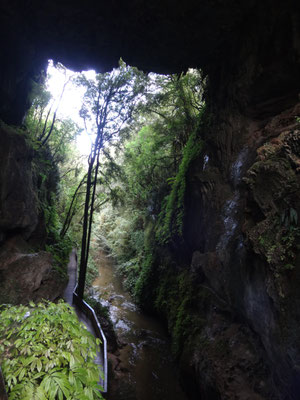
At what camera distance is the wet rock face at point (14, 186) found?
25.5 ft

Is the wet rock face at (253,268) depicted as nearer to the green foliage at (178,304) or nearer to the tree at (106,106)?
the green foliage at (178,304)

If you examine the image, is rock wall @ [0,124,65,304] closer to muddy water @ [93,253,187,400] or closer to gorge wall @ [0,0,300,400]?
gorge wall @ [0,0,300,400]

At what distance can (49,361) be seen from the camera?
6.77ft

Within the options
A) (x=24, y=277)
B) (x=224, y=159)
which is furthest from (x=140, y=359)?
(x=224, y=159)

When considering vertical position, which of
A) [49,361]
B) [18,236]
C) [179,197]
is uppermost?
[179,197]

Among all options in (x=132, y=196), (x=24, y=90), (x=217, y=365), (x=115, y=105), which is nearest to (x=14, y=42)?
(x=24, y=90)

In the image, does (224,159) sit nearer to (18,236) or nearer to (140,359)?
(140,359)

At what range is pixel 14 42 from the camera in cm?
850

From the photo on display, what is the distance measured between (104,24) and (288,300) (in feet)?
33.0

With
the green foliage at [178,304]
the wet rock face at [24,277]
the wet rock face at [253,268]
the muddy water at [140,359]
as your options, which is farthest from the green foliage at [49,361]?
the green foliage at [178,304]

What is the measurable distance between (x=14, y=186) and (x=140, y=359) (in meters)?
8.19

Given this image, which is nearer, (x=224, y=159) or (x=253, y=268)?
(x=253, y=268)

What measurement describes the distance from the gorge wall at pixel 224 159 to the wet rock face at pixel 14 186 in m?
0.04

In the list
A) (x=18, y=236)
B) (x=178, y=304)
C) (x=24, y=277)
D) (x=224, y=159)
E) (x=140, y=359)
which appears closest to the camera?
(x=24, y=277)
